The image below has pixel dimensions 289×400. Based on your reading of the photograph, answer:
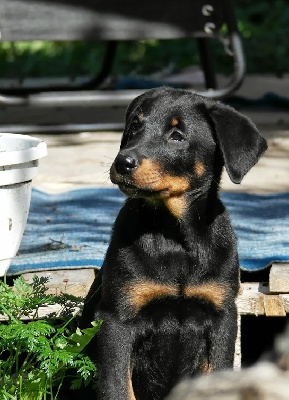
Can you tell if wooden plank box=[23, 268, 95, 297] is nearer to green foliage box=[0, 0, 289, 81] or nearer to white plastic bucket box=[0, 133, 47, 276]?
white plastic bucket box=[0, 133, 47, 276]

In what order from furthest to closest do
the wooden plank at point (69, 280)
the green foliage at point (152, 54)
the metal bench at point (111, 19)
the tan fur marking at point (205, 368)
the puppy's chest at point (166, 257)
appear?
the green foliage at point (152, 54)
the metal bench at point (111, 19)
the wooden plank at point (69, 280)
the tan fur marking at point (205, 368)
the puppy's chest at point (166, 257)

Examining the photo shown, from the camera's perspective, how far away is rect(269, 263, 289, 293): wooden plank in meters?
3.44

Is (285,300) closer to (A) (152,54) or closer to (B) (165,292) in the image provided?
(B) (165,292)

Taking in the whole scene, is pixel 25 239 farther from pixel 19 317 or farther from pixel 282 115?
pixel 282 115

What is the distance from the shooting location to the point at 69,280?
140 inches

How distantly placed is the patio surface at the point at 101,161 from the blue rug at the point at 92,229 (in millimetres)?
220

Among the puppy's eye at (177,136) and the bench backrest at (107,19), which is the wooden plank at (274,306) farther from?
the bench backrest at (107,19)

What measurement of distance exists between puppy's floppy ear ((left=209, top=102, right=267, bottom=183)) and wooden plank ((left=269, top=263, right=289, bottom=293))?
0.65 meters

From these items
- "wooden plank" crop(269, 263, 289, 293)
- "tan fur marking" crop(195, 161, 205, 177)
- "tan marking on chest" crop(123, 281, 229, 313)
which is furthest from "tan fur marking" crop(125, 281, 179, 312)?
"wooden plank" crop(269, 263, 289, 293)

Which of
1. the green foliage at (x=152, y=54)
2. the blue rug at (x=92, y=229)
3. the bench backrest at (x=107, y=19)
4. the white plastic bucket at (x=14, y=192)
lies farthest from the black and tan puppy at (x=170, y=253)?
the green foliage at (x=152, y=54)

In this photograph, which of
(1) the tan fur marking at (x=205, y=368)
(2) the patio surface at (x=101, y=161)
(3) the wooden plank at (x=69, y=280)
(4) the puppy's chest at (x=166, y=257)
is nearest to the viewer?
(4) the puppy's chest at (x=166, y=257)

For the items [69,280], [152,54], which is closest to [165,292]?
[69,280]

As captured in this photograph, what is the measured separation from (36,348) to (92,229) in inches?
64.6

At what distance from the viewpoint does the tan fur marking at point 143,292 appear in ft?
9.09
